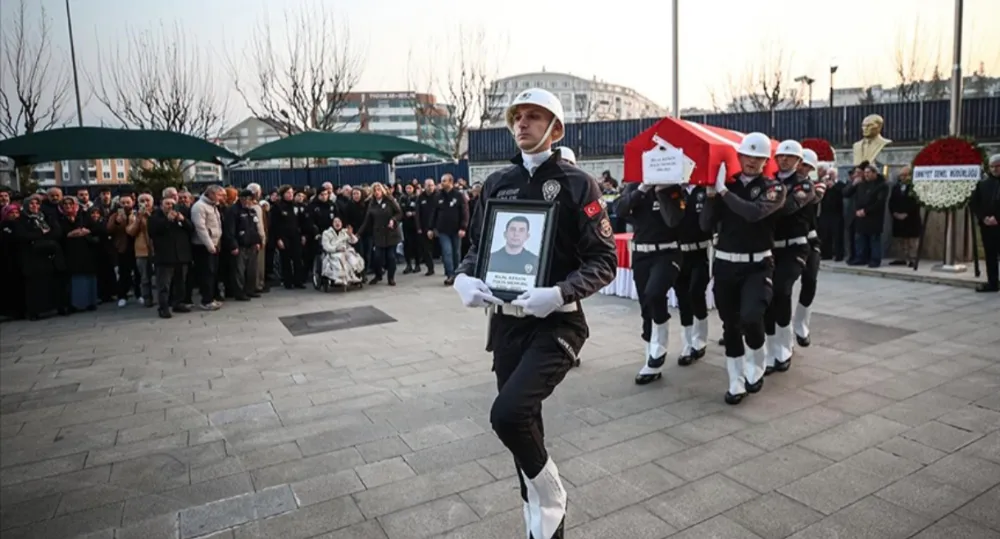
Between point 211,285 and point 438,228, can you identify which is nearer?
point 211,285

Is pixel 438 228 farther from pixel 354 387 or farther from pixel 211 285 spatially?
pixel 354 387

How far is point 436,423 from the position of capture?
202 inches

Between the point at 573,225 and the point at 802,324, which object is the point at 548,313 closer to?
the point at 573,225

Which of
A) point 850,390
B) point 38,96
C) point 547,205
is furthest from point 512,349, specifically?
point 38,96

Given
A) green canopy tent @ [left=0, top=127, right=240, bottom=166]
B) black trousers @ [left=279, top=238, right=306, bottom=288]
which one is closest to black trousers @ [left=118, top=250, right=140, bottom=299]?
black trousers @ [left=279, top=238, right=306, bottom=288]

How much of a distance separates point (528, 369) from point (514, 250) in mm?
546

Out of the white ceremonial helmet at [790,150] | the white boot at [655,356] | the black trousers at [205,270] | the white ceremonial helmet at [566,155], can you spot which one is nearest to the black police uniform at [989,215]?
the white ceremonial helmet at [790,150]

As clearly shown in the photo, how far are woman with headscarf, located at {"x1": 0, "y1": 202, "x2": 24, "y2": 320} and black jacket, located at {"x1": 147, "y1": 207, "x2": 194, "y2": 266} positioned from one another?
1.98 meters

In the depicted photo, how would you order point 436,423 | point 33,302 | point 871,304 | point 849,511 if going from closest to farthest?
1. point 849,511
2. point 436,423
3. point 871,304
4. point 33,302

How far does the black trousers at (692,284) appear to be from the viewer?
6320 millimetres

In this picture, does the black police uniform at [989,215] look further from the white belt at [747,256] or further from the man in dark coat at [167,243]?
the man in dark coat at [167,243]

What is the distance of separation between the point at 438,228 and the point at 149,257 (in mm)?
5055

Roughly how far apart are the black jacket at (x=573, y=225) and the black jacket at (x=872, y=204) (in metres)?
11.2

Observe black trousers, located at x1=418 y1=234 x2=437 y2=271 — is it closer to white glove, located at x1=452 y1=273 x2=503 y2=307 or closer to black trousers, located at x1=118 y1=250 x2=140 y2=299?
black trousers, located at x1=118 y1=250 x2=140 y2=299
